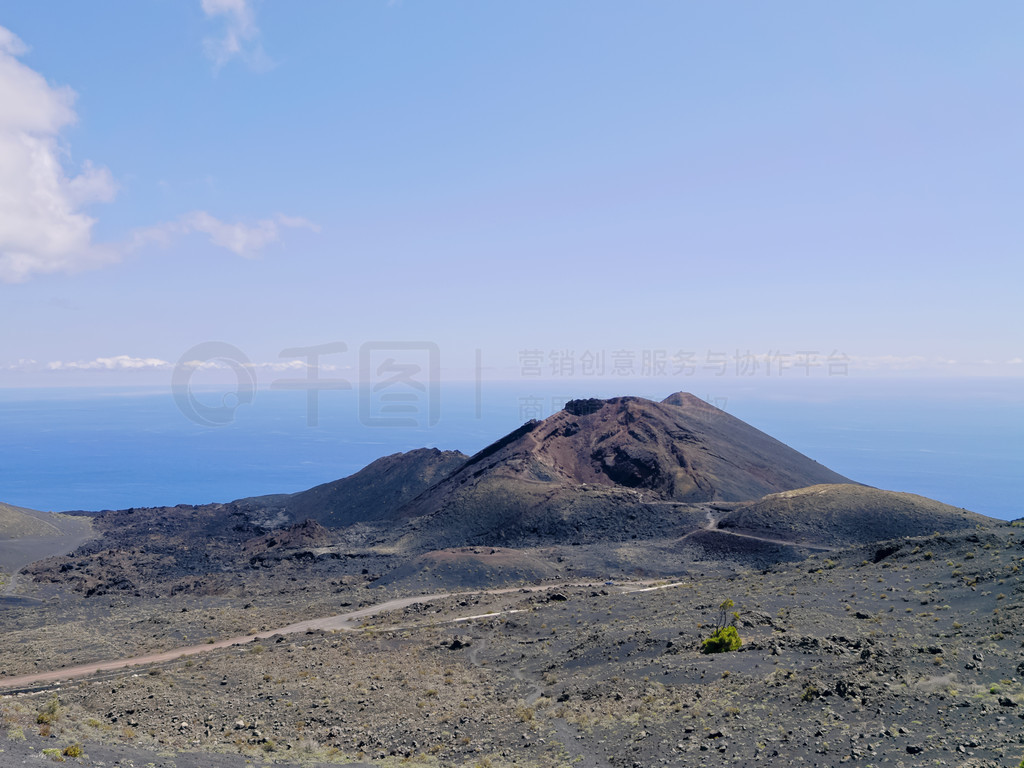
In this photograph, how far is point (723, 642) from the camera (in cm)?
1603

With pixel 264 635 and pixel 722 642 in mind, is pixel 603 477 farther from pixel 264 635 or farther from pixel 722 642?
pixel 722 642

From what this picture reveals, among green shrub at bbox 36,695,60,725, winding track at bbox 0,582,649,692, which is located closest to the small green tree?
winding track at bbox 0,582,649,692

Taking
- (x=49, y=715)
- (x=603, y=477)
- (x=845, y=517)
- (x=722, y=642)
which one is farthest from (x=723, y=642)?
(x=603, y=477)

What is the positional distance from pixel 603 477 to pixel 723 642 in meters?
33.8

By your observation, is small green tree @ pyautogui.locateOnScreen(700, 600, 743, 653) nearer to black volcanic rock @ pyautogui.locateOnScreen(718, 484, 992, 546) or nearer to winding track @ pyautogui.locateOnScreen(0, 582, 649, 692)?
winding track @ pyautogui.locateOnScreen(0, 582, 649, 692)

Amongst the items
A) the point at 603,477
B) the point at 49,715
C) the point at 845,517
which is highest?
the point at 49,715

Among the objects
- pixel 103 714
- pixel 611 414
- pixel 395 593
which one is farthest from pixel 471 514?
pixel 103 714

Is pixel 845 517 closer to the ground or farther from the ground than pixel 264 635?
farther from the ground

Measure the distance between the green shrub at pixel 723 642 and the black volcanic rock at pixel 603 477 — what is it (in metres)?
24.4

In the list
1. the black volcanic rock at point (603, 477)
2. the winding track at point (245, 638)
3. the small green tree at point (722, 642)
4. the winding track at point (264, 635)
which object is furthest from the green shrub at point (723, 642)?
the black volcanic rock at point (603, 477)

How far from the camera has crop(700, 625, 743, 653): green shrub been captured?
15944 mm

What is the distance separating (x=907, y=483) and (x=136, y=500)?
152m

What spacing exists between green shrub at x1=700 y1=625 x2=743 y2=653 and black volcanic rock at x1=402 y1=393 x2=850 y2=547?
24.4 meters

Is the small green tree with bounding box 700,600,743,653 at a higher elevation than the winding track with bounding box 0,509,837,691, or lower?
higher
